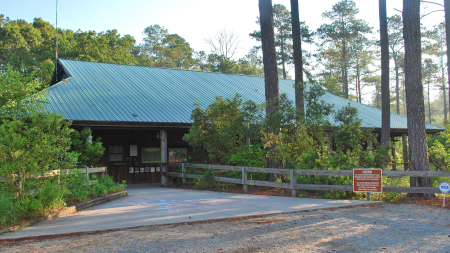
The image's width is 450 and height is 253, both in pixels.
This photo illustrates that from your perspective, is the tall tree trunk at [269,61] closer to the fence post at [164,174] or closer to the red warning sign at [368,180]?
the red warning sign at [368,180]

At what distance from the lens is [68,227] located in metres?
6.75

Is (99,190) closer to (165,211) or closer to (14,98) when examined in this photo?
(165,211)

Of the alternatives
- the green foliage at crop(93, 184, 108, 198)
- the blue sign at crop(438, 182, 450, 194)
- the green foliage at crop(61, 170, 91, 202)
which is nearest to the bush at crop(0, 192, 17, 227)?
the green foliage at crop(61, 170, 91, 202)

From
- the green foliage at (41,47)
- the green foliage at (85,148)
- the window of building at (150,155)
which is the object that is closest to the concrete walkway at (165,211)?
the green foliage at (85,148)

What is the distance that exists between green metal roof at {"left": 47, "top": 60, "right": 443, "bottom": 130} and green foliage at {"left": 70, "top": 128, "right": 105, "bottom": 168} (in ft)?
2.76

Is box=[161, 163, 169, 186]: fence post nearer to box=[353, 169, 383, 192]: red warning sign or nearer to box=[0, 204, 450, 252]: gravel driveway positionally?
box=[353, 169, 383, 192]: red warning sign

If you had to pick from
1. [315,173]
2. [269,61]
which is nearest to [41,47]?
[269,61]

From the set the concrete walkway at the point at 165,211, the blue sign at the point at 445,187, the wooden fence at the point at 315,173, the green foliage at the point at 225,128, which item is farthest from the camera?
the green foliage at the point at 225,128

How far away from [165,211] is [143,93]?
1180 cm

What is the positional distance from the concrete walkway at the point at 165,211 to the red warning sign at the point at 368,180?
495 millimetres

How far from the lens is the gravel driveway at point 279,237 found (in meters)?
5.23

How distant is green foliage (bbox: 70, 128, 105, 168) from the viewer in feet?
42.8

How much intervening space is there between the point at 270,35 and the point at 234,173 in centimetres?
540

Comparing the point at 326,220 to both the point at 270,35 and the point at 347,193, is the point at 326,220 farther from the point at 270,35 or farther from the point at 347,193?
the point at 270,35
